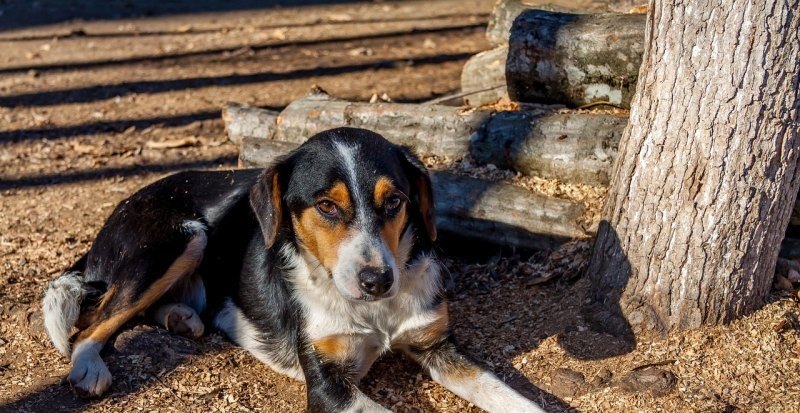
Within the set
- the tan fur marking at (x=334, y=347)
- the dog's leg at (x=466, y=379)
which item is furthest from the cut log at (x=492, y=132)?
the tan fur marking at (x=334, y=347)

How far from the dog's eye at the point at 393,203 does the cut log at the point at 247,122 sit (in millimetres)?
3042

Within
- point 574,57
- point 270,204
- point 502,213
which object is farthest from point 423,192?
point 574,57

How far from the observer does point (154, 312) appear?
5281mm

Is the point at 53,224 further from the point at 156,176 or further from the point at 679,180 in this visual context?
the point at 679,180

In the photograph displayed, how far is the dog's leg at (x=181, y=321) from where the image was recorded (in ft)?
16.9

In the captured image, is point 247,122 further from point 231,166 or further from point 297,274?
point 297,274

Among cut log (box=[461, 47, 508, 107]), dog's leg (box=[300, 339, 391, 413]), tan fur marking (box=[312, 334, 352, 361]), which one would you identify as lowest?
dog's leg (box=[300, 339, 391, 413])

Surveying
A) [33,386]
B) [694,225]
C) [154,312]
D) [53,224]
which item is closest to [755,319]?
[694,225]

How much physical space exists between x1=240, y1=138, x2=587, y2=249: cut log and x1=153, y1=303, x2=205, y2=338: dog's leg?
3.51ft

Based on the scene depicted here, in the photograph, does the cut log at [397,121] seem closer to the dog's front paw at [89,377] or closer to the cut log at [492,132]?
the cut log at [492,132]

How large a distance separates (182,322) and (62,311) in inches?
25.1

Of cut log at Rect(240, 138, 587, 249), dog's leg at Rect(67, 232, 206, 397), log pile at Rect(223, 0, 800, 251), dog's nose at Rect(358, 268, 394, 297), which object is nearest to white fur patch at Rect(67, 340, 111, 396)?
dog's leg at Rect(67, 232, 206, 397)

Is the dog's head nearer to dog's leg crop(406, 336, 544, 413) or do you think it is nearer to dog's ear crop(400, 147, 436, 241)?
dog's ear crop(400, 147, 436, 241)

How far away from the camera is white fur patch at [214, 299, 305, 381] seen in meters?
4.85
